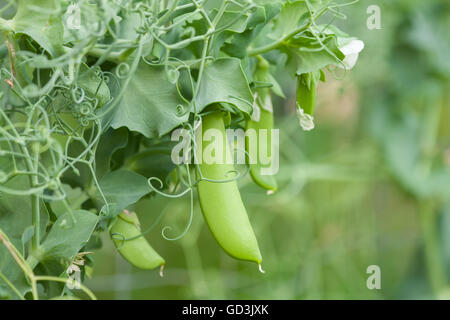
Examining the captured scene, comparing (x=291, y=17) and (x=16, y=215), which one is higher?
(x=291, y=17)

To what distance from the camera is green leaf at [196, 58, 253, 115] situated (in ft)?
1.04

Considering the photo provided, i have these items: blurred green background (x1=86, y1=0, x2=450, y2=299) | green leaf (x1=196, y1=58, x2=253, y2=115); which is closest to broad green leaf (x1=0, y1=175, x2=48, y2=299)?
green leaf (x1=196, y1=58, x2=253, y2=115)

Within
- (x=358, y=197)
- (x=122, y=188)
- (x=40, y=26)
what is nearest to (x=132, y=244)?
(x=122, y=188)

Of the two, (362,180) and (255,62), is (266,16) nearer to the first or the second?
(255,62)

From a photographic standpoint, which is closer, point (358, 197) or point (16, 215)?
point (16, 215)

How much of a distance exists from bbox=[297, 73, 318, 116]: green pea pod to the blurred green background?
0.63 meters

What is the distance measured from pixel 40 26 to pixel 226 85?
11 centimetres

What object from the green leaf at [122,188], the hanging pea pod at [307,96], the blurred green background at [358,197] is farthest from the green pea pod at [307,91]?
the blurred green background at [358,197]

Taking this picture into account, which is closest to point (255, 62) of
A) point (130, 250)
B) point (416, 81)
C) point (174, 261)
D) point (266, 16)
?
point (266, 16)

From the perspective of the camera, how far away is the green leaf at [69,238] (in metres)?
0.29

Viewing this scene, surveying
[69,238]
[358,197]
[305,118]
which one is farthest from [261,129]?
[358,197]

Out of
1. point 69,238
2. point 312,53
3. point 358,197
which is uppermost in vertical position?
point 358,197

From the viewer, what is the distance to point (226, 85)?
1.05 feet

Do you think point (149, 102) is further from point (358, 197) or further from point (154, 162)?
point (358, 197)
